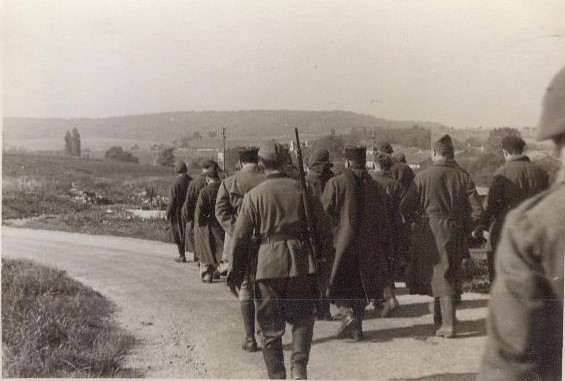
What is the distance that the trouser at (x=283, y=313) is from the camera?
10.3 ft

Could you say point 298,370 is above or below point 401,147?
below

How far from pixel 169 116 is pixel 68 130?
0.50 metres

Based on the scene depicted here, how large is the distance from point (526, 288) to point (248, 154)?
77.9 inches

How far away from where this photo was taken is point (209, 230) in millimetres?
3686

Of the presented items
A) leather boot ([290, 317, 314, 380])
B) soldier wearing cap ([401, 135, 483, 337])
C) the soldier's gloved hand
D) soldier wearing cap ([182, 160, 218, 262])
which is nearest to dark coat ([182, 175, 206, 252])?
soldier wearing cap ([182, 160, 218, 262])

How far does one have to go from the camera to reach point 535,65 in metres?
3.20

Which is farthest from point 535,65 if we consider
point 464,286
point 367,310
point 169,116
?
point 169,116

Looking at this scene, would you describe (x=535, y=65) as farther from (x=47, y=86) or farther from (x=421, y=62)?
(x=47, y=86)

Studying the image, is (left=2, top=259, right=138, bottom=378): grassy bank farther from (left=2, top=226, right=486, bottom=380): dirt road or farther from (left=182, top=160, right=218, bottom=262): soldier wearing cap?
(left=182, top=160, right=218, bottom=262): soldier wearing cap

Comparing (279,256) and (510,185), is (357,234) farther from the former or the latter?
(510,185)

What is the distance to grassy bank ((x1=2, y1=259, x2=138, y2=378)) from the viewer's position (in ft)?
11.2

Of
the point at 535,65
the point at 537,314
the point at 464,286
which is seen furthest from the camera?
the point at 464,286

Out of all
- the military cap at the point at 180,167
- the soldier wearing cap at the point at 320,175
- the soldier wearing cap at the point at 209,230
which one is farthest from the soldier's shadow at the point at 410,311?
the military cap at the point at 180,167

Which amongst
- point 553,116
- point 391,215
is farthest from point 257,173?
point 553,116
